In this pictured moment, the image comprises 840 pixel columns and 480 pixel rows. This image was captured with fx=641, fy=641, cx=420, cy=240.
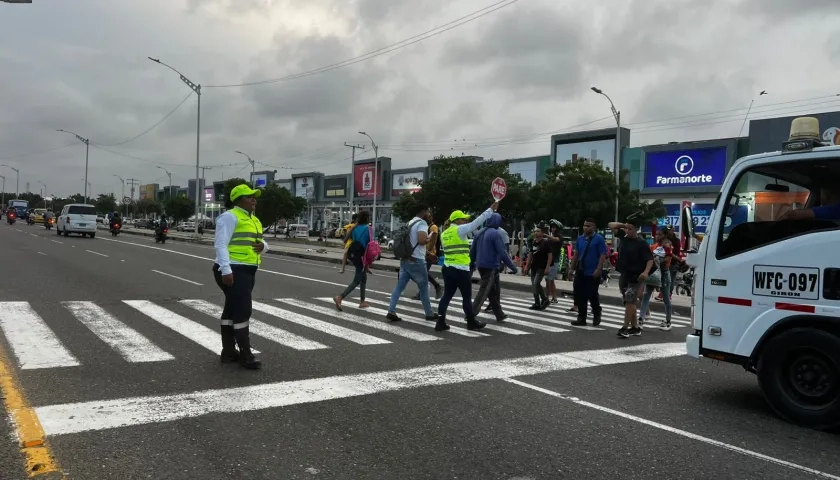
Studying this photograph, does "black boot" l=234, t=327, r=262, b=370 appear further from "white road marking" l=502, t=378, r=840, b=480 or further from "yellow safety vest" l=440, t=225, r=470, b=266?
"yellow safety vest" l=440, t=225, r=470, b=266

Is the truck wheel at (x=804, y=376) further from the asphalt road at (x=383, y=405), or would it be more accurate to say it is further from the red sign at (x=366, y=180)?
the red sign at (x=366, y=180)

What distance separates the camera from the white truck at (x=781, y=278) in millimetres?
5227

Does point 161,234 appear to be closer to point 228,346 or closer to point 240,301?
point 228,346

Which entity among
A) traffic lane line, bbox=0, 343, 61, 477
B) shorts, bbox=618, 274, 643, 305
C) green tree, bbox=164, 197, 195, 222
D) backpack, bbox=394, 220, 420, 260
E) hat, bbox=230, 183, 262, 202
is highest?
green tree, bbox=164, 197, 195, 222

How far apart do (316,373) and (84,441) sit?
2.47 metres

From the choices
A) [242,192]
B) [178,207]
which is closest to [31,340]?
[242,192]

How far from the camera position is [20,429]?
457 cm

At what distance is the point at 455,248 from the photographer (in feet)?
30.9

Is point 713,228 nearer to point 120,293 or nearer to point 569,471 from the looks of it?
point 569,471

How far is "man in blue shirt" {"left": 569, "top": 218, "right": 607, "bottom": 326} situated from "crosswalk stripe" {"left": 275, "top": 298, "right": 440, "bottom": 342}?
3025 millimetres

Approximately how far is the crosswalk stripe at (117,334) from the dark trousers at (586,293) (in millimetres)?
6501

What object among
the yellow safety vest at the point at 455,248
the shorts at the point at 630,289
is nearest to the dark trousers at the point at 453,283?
the yellow safety vest at the point at 455,248

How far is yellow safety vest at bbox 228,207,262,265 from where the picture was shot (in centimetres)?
659

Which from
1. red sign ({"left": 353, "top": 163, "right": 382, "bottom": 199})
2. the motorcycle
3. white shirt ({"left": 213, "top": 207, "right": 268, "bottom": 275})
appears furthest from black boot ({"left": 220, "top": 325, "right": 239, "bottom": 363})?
red sign ({"left": 353, "top": 163, "right": 382, "bottom": 199})
